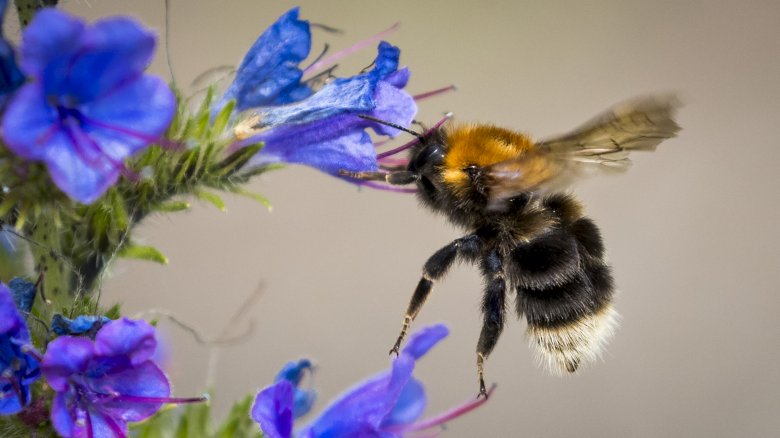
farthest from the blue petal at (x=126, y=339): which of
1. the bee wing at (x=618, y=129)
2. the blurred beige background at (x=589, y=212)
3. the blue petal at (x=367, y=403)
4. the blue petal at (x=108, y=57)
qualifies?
the blurred beige background at (x=589, y=212)

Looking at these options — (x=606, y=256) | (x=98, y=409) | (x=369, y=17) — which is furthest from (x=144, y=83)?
(x=369, y=17)

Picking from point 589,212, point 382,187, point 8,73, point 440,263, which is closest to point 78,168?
point 8,73

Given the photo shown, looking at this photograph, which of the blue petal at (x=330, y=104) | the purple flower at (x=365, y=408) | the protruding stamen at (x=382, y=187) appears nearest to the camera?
the purple flower at (x=365, y=408)

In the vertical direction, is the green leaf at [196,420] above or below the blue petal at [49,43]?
below

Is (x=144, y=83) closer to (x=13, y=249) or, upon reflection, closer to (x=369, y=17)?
(x=13, y=249)

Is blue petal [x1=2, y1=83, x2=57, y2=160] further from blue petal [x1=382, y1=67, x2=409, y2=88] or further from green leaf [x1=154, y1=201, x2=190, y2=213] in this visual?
blue petal [x1=382, y1=67, x2=409, y2=88]

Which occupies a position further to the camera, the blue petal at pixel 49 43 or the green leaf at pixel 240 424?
the green leaf at pixel 240 424

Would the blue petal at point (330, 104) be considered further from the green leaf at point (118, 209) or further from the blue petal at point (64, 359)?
the blue petal at point (64, 359)
